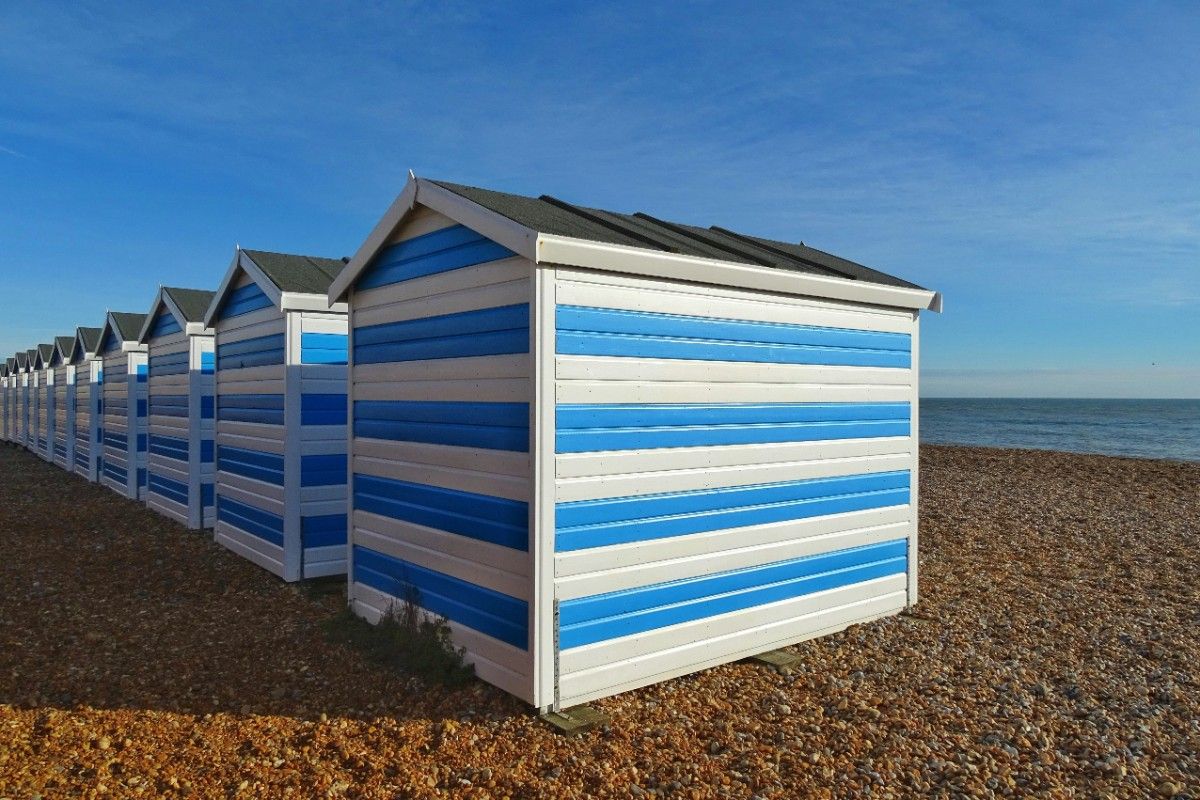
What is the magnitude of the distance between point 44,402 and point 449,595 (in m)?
25.6

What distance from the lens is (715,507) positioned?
6.04 m

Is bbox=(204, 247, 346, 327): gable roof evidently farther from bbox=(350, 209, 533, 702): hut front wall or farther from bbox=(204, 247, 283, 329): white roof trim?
bbox=(350, 209, 533, 702): hut front wall

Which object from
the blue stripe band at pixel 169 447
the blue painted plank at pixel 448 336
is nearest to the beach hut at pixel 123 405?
the blue stripe band at pixel 169 447

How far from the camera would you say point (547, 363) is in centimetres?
513

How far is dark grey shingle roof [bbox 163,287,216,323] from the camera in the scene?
12367 mm

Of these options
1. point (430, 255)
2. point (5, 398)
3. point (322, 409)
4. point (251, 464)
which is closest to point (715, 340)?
point (430, 255)

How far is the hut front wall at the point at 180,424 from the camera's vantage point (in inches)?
483

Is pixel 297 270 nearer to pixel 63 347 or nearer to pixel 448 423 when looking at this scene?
pixel 448 423

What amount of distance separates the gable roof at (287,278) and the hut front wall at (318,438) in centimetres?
19

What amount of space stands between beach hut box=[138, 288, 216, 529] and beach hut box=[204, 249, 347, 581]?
2.50m

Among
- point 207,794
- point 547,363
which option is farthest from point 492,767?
point 547,363

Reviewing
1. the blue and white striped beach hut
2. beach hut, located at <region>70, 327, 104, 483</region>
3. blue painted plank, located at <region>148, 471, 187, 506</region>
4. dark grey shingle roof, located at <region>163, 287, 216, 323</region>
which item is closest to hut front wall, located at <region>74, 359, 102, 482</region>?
beach hut, located at <region>70, 327, 104, 483</region>

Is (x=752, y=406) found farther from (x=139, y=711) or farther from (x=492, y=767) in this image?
(x=139, y=711)

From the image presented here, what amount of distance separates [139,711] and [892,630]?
5.56m
